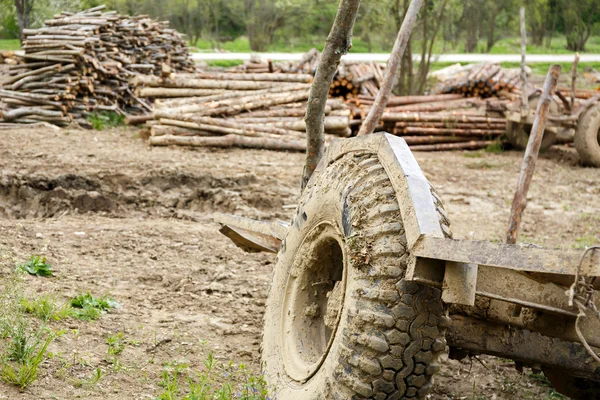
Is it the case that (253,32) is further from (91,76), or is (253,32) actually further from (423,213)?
(423,213)

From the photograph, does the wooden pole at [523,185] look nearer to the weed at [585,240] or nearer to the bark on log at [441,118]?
the weed at [585,240]

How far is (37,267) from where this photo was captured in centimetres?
572

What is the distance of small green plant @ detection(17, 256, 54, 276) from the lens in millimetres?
5652

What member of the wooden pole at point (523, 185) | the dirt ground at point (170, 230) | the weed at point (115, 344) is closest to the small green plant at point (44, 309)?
the dirt ground at point (170, 230)

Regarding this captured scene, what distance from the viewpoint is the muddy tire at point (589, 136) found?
1257 centimetres

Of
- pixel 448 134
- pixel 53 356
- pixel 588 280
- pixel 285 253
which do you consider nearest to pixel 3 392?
pixel 53 356

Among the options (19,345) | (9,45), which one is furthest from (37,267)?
(9,45)

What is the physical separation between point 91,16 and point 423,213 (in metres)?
15.1

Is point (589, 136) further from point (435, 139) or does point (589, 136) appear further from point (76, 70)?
point (76, 70)

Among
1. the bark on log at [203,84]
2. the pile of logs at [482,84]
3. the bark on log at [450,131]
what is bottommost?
the bark on log at [450,131]

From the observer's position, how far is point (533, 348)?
3391mm

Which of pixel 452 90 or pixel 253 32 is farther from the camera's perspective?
pixel 253 32

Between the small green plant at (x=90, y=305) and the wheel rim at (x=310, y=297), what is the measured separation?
4.88 feet

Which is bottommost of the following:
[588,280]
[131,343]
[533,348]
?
[131,343]
